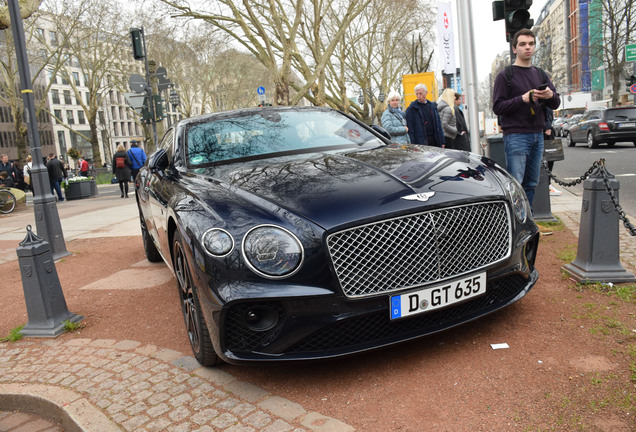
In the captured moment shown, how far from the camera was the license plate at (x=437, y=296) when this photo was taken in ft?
9.19

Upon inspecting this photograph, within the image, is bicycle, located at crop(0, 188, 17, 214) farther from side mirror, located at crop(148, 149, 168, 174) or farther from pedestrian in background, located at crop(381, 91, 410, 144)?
side mirror, located at crop(148, 149, 168, 174)

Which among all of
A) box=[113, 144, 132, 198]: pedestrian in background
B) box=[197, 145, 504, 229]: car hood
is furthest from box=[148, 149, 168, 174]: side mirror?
box=[113, 144, 132, 198]: pedestrian in background

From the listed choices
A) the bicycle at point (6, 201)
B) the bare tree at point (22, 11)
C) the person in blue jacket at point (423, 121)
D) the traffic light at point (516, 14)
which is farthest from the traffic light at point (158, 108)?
the traffic light at point (516, 14)

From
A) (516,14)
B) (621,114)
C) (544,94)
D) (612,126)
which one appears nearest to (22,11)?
(516,14)

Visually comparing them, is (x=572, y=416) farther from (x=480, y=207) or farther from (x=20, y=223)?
(x=20, y=223)

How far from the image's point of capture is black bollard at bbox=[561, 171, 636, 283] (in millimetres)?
4023

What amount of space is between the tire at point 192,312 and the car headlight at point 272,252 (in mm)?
523

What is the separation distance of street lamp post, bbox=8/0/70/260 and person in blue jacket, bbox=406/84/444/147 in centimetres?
539

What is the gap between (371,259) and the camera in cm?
276

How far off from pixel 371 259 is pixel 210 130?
2.21 metres

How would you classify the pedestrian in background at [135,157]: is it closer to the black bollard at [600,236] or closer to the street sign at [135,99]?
the street sign at [135,99]

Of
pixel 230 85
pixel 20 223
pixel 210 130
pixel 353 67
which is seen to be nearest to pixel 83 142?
pixel 230 85

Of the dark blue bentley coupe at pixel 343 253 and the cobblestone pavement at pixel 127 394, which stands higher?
the dark blue bentley coupe at pixel 343 253

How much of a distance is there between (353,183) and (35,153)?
556cm
